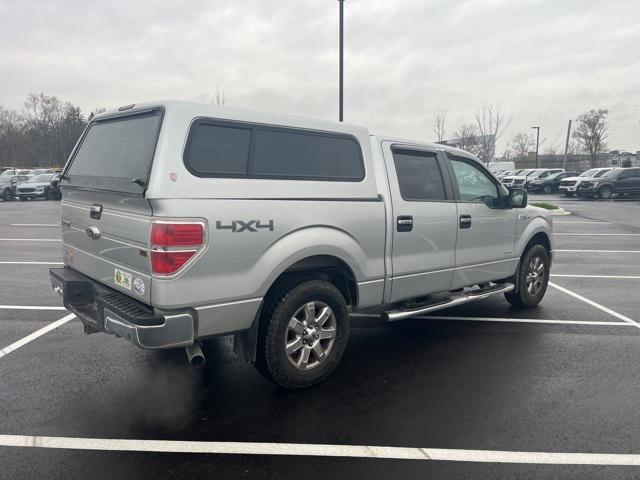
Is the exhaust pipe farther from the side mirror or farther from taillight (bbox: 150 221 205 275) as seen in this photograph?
the side mirror

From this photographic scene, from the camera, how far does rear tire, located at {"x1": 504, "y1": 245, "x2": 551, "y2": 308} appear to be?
6.13 meters

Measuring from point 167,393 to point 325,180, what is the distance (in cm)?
202

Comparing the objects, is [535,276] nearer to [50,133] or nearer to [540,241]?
[540,241]

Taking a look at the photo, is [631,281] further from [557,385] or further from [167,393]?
[167,393]

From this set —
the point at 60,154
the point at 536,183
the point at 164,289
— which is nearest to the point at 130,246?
the point at 164,289

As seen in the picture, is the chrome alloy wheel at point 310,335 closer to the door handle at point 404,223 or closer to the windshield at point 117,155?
the door handle at point 404,223

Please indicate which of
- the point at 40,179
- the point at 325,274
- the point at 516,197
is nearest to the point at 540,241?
the point at 516,197

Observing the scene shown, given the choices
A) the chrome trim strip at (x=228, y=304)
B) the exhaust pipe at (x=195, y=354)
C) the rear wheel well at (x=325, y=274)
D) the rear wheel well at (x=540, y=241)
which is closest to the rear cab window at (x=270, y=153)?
the rear wheel well at (x=325, y=274)

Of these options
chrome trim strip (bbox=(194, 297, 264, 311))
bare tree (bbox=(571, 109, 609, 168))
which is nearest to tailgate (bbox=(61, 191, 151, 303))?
chrome trim strip (bbox=(194, 297, 264, 311))

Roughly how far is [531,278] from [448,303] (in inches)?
75.9

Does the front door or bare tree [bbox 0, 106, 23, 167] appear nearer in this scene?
the front door

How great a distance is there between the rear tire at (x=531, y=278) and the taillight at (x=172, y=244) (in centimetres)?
431

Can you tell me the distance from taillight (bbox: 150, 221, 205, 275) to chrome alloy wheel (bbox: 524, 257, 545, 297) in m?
4.46

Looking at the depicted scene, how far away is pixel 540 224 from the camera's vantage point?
247 inches
